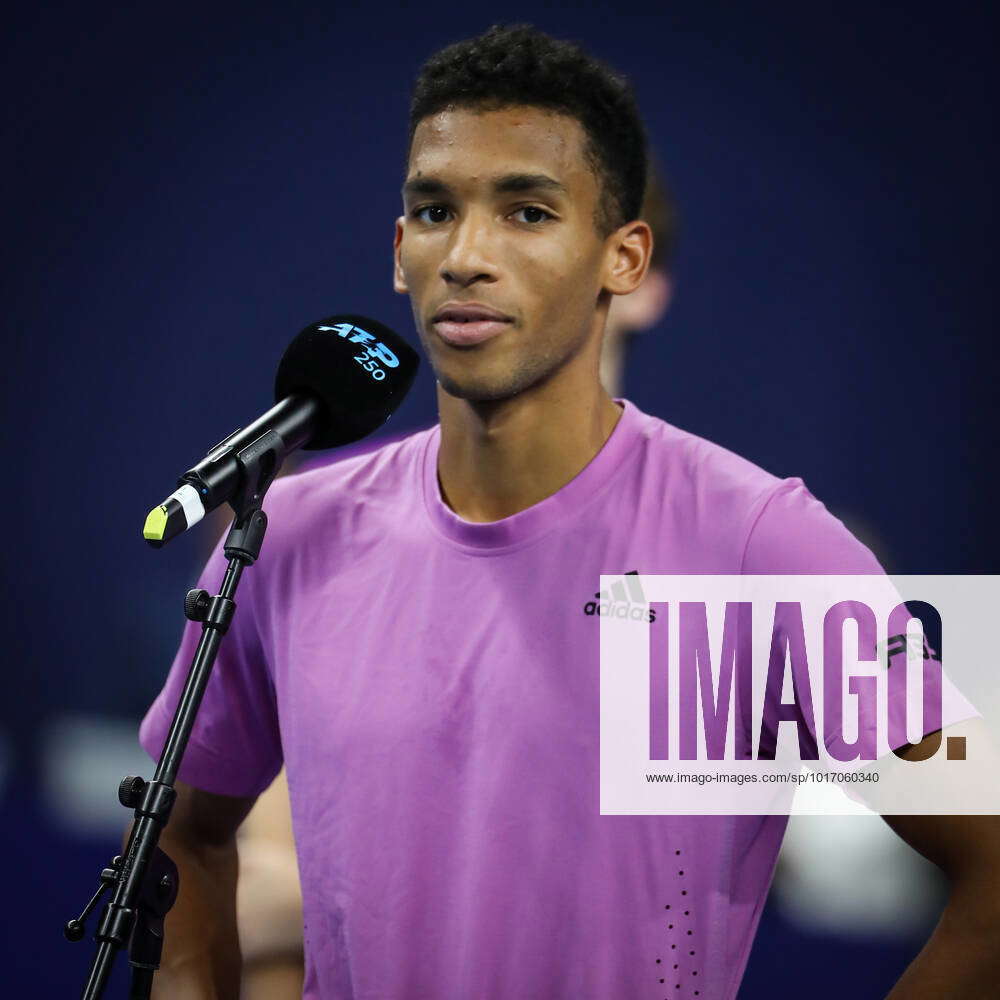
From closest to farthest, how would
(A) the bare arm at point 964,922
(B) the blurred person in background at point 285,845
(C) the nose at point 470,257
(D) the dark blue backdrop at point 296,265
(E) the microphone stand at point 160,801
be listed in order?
1. (E) the microphone stand at point 160,801
2. (A) the bare arm at point 964,922
3. (C) the nose at point 470,257
4. (B) the blurred person in background at point 285,845
5. (D) the dark blue backdrop at point 296,265

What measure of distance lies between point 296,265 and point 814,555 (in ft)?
5.91

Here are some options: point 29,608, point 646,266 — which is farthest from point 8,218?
point 646,266

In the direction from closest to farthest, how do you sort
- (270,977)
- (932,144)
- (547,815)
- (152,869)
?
(152,869)
(547,815)
(270,977)
(932,144)

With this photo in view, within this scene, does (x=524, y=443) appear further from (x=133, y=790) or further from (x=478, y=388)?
(x=133, y=790)

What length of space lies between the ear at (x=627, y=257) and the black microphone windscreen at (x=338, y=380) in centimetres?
36

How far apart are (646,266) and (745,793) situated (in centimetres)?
67

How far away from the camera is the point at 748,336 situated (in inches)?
114

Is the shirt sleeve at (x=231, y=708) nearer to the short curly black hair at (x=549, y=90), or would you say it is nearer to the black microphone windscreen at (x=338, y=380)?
the black microphone windscreen at (x=338, y=380)

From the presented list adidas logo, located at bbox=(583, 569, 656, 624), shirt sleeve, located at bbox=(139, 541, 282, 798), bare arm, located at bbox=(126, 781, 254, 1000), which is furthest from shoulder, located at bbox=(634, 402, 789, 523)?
bare arm, located at bbox=(126, 781, 254, 1000)

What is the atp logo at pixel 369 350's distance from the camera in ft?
5.24

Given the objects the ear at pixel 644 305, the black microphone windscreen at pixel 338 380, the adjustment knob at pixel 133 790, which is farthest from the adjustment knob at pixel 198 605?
the ear at pixel 644 305

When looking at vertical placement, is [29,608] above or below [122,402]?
below

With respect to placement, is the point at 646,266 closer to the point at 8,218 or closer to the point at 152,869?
the point at 152,869

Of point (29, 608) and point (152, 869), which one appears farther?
point (29, 608)
